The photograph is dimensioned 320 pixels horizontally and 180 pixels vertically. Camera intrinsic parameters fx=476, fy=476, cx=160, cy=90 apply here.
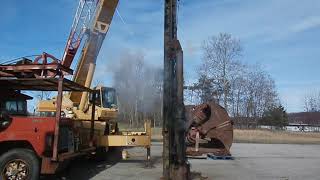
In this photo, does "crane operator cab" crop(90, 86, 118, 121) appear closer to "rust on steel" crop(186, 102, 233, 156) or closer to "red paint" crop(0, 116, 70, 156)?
"rust on steel" crop(186, 102, 233, 156)

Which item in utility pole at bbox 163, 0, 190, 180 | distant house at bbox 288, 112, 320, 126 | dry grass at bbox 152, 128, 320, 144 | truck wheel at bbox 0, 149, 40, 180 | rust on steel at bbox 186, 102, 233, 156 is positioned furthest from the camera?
distant house at bbox 288, 112, 320, 126

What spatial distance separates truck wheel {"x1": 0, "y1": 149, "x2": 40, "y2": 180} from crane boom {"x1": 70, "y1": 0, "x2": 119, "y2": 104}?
26.7 ft

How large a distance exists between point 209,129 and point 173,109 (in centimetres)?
808

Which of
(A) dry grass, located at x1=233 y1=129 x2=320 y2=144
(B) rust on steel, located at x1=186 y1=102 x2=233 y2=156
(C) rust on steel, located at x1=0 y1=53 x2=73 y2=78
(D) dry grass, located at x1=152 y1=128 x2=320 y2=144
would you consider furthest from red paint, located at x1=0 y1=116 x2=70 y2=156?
(A) dry grass, located at x1=233 y1=129 x2=320 y2=144

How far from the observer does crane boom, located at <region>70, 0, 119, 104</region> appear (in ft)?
65.2

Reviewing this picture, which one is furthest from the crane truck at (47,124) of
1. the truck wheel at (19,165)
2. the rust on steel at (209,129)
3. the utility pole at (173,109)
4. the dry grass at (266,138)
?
the dry grass at (266,138)

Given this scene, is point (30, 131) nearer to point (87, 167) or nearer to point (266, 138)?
point (87, 167)

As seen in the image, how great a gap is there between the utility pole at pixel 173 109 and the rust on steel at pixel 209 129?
7136 millimetres

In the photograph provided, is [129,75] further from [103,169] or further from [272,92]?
[272,92]

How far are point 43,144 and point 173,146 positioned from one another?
355 cm

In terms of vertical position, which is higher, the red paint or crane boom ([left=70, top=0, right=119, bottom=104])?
crane boom ([left=70, top=0, right=119, bottom=104])

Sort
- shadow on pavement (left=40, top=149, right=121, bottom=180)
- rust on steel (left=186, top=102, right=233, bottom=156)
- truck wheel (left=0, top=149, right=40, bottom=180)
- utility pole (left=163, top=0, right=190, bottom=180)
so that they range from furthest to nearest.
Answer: rust on steel (left=186, top=102, right=233, bottom=156) → shadow on pavement (left=40, top=149, right=121, bottom=180) → utility pole (left=163, top=0, right=190, bottom=180) → truck wheel (left=0, top=149, right=40, bottom=180)

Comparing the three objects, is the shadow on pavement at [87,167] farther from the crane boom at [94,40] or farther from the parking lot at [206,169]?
the crane boom at [94,40]

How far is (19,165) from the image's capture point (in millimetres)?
11898
